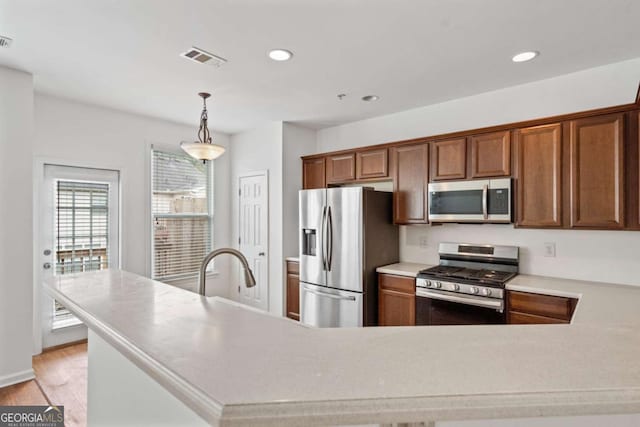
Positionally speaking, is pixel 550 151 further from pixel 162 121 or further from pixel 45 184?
pixel 45 184

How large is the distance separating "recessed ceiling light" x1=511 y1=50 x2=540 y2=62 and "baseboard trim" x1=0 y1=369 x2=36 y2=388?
15.9 ft

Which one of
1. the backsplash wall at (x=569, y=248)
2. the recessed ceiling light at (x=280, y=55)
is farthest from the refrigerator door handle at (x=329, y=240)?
the recessed ceiling light at (x=280, y=55)

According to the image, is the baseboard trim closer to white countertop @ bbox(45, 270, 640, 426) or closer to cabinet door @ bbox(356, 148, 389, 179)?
white countertop @ bbox(45, 270, 640, 426)

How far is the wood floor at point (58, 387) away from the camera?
2466mm

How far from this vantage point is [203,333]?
2.76 feet

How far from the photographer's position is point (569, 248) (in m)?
2.85

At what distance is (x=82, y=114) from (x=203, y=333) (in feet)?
13.0

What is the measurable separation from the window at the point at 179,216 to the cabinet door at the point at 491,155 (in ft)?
11.8

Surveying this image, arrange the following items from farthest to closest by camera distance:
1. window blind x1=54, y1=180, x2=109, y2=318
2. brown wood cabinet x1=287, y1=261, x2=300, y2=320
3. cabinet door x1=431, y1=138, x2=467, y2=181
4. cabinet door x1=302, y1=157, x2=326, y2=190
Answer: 1. cabinet door x1=302, y1=157, x2=326, y2=190
2. brown wood cabinet x1=287, y1=261, x2=300, y2=320
3. window blind x1=54, y1=180, x2=109, y2=318
4. cabinet door x1=431, y1=138, x2=467, y2=181

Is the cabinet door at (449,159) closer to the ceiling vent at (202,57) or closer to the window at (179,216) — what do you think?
the ceiling vent at (202,57)

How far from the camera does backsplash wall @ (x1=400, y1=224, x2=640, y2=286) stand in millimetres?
2615

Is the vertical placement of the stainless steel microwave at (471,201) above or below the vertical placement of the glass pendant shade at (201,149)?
below

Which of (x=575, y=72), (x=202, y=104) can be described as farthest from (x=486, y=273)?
(x=202, y=104)

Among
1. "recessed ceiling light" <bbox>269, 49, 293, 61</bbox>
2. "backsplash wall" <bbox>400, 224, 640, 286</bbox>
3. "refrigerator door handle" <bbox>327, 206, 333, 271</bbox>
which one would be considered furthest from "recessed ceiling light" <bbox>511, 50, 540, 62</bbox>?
"refrigerator door handle" <bbox>327, 206, 333, 271</bbox>
